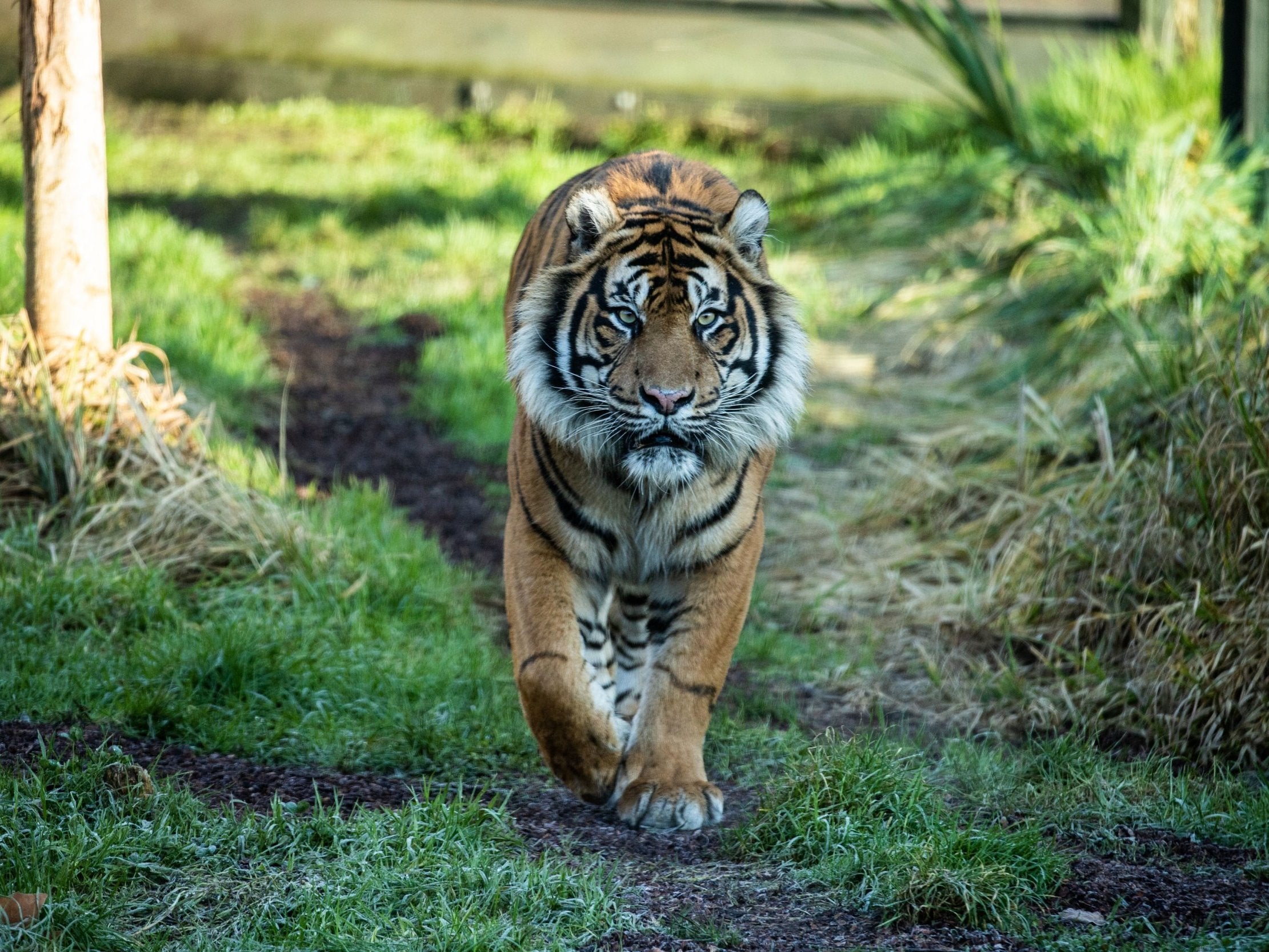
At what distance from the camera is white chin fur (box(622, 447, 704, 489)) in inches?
138

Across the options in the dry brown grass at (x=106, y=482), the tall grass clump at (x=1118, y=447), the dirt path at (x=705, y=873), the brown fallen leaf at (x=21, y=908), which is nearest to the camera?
the brown fallen leaf at (x=21, y=908)

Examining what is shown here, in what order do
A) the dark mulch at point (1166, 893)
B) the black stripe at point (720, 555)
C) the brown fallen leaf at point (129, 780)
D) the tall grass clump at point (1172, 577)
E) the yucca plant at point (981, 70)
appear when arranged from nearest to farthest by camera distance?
the dark mulch at point (1166, 893), the brown fallen leaf at point (129, 780), the black stripe at point (720, 555), the tall grass clump at point (1172, 577), the yucca plant at point (981, 70)

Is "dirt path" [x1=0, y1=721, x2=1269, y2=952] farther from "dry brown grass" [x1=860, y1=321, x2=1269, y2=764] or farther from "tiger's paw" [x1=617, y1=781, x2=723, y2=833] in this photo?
"dry brown grass" [x1=860, y1=321, x2=1269, y2=764]

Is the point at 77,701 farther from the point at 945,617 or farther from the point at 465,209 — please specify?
the point at 465,209

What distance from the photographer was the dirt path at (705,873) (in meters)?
2.77

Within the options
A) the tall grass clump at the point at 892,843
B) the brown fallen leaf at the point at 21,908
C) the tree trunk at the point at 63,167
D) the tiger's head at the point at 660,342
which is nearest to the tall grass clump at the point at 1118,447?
the tall grass clump at the point at 892,843

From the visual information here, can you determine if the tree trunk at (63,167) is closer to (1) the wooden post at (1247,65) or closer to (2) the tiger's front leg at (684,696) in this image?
(2) the tiger's front leg at (684,696)

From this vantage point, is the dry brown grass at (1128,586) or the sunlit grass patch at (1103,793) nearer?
the sunlit grass patch at (1103,793)

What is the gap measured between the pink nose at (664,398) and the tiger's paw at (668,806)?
36.9 inches

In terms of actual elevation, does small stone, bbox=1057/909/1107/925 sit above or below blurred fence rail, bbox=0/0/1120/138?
below

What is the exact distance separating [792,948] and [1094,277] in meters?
4.60

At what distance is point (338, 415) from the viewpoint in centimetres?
646

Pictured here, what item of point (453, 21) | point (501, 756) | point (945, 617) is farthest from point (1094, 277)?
point (453, 21)

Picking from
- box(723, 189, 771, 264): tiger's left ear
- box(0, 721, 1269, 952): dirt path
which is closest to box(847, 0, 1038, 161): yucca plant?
box(723, 189, 771, 264): tiger's left ear
